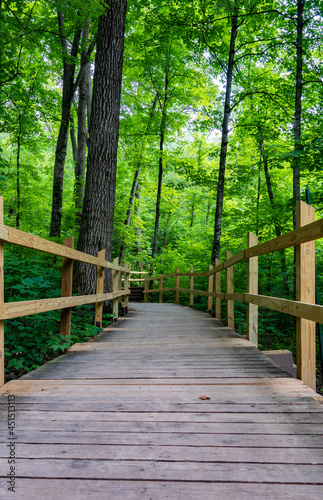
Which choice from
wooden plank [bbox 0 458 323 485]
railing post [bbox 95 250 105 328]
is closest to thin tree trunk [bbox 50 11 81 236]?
railing post [bbox 95 250 105 328]

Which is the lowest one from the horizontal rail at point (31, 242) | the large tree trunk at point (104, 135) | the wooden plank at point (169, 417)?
the wooden plank at point (169, 417)

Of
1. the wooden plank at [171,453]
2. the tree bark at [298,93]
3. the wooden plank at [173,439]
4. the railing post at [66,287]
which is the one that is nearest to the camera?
the wooden plank at [171,453]

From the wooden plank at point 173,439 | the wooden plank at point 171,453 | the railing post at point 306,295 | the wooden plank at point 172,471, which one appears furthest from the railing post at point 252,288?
the wooden plank at point 172,471

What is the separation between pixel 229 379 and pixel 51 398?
143cm

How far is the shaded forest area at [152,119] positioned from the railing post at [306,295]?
240cm

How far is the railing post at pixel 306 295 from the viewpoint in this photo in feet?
9.03

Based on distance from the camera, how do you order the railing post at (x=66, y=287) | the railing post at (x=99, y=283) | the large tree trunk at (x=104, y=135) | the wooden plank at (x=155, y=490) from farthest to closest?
the large tree trunk at (x=104, y=135), the railing post at (x=99, y=283), the railing post at (x=66, y=287), the wooden plank at (x=155, y=490)

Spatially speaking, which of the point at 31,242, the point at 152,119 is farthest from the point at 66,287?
the point at 152,119

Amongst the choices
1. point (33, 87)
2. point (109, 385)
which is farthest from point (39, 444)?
point (33, 87)

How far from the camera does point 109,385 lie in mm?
2760

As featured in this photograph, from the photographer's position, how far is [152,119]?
15.4m

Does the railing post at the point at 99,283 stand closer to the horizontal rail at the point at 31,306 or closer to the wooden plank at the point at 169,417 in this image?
Result: the horizontal rail at the point at 31,306

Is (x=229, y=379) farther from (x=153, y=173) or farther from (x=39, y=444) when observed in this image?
(x=153, y=173)

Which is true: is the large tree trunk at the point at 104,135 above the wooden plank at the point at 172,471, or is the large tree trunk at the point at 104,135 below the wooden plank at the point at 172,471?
above
